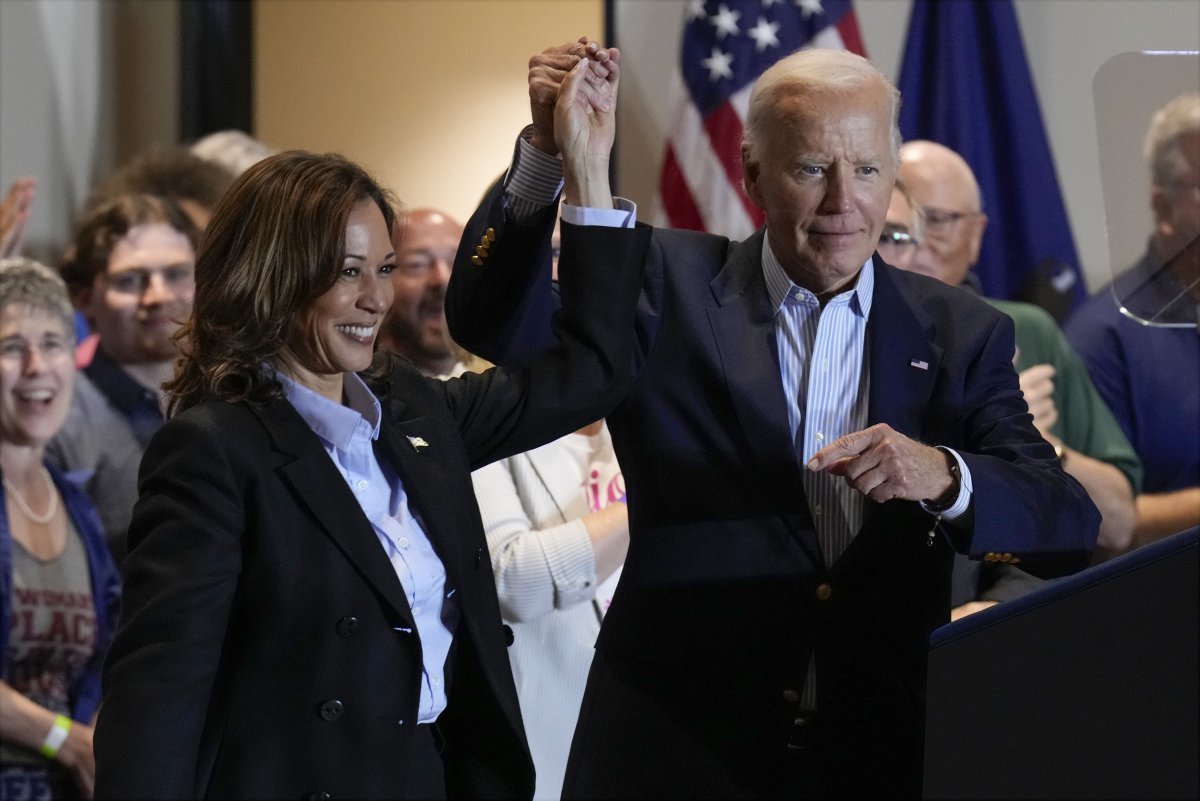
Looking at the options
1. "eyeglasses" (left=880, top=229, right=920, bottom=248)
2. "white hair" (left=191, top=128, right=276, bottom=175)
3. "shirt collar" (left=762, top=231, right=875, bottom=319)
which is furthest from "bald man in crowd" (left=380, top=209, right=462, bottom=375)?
"shirt collar" (left=762, top=231, right=875, bottom=319)

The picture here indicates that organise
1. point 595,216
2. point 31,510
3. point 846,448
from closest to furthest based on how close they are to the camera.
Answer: point 846,448 → point 595,216 → point 31,510

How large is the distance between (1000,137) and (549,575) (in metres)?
→ 2.60

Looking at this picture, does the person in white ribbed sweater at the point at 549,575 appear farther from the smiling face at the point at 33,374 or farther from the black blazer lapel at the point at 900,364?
the smiling face at the point at 33,374

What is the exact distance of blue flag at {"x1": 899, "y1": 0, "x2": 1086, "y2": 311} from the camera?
4.70 meters

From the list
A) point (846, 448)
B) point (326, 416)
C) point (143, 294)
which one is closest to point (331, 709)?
point (326, 416)

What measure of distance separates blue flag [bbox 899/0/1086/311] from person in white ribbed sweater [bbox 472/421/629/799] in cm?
213

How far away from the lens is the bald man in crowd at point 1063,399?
10.4ft

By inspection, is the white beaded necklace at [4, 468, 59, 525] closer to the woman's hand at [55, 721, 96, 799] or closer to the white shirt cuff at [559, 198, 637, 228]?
the woman's hand at [55, 721, 96, 799]

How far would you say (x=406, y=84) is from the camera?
17.7 ft

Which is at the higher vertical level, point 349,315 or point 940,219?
point 349,315

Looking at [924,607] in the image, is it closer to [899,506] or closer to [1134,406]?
[899,506]

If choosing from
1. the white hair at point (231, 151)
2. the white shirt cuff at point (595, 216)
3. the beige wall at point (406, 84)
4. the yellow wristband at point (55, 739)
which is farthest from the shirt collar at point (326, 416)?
the beige wall at point (406, 84)

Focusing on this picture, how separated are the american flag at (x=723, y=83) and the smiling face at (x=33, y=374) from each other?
6.29 ft

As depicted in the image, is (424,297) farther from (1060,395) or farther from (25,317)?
(1060,395)
